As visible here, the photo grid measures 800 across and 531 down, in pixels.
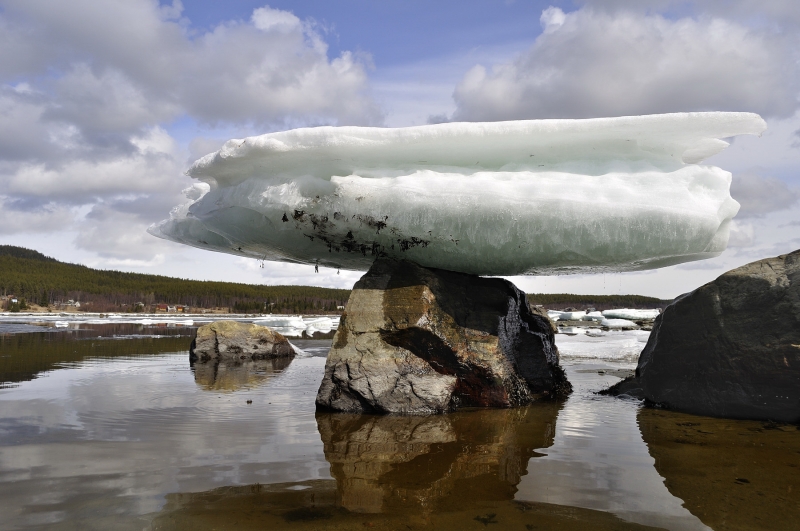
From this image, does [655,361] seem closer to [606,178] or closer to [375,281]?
[606,178]

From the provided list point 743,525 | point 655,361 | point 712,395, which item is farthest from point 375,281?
point 743,525

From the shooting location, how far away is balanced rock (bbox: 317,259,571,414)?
6.15 metres

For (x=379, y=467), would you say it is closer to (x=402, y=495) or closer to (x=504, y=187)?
(x=402, y=495)

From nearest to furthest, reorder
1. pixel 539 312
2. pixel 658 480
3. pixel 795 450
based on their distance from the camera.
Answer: pixel 658 480, pixel 795 450, pixel 539 312

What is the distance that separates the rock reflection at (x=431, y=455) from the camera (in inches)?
133

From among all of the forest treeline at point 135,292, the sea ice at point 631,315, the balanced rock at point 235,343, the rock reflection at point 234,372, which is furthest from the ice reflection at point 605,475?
the forest treeline at point 135,292

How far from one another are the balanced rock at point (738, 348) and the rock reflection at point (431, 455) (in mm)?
1680

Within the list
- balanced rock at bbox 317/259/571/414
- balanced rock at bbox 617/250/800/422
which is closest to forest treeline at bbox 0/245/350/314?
balanced rock at bbox 317/259/571/414

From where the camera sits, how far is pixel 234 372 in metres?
10.2

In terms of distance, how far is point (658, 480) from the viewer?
3672 mm

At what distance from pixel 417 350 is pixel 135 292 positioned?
94793 mm

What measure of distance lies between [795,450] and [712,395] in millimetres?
1581

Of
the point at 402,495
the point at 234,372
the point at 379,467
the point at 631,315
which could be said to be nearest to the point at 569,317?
the point at 631,315

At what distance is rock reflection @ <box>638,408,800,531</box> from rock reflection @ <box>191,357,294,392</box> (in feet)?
19.9
